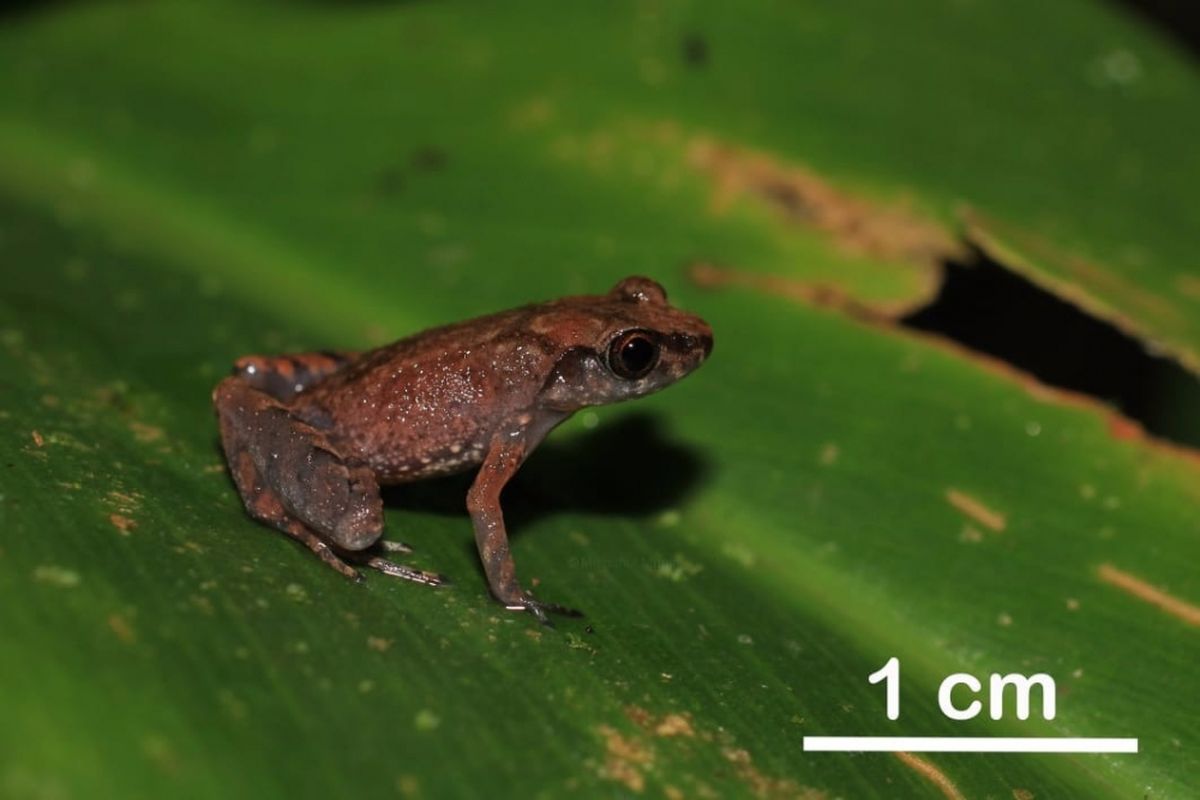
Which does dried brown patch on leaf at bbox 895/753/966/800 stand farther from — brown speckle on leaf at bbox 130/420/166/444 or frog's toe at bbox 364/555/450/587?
brown speckle on leaf at bbox 130/420/166/444

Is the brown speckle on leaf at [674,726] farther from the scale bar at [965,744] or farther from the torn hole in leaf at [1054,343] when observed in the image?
the torn hole in leaf at [1054,343]

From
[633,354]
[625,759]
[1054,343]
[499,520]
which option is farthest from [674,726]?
[1054,343]

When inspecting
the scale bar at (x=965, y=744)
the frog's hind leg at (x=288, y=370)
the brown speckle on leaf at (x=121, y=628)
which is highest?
the frog's hind leg at (x=288, y=370)

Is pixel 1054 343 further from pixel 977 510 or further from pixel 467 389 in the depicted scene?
pixel 467 389

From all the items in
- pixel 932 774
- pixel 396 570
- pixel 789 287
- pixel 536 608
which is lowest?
pixel 932 774

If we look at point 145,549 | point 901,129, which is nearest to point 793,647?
point 145,549

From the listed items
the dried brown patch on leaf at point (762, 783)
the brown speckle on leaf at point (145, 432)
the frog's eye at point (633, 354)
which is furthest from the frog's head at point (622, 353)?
the dried brown patch on leaf at point (762, 783)
